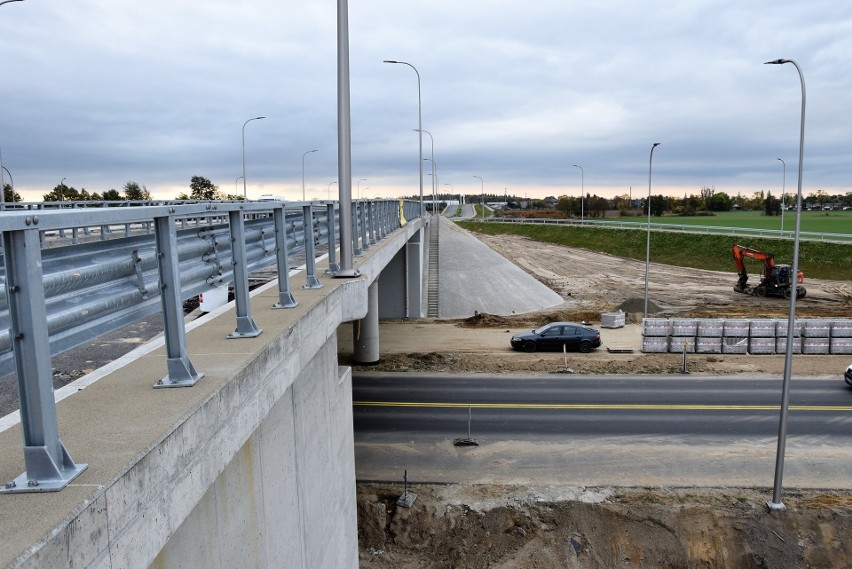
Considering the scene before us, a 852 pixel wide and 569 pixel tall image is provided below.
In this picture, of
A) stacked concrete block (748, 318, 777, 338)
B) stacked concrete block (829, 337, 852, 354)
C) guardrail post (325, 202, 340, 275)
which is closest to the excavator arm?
stacked concrete block (829, 337, 852, 354)

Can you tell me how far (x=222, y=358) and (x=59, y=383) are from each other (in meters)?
2.76

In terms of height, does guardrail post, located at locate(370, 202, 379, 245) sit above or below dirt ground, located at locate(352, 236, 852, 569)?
above

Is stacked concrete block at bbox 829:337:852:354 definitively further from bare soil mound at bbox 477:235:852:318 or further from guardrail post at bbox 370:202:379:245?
guardrail post at bbox 370:202:379:245

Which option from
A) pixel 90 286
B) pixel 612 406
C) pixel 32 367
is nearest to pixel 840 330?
pixel 612 406

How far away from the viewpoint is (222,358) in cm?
481

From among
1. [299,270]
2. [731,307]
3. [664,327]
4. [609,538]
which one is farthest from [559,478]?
[731,307]

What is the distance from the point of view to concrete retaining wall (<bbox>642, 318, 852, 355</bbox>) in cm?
2769

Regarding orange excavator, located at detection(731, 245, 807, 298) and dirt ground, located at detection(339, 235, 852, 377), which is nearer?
dirt ground, located at detection(339, 235, 852, 377)

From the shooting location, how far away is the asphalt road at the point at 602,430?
15.6 meters

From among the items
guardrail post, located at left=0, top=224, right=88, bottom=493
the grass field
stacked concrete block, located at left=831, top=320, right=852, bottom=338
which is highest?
guardrail post, located at left=0, top=224, right=88, bottom=493

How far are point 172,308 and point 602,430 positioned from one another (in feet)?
53.3

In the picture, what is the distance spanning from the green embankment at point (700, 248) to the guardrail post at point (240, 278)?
5536 cm

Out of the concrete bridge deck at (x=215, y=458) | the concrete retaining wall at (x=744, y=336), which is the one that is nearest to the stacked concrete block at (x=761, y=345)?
the concrete retaining wall at (x=744, y=336)

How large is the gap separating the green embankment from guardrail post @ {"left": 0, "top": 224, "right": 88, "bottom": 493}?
5757cm
